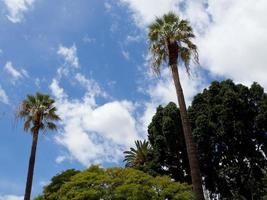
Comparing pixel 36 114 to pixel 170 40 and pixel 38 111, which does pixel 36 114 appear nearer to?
pixel 38 111

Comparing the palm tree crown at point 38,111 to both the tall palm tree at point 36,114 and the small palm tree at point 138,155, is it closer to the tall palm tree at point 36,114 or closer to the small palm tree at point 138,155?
the tall palm tree at point 36,114

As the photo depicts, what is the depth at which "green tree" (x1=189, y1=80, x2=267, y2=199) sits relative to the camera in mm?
40562

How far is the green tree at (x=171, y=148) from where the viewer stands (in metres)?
42.3

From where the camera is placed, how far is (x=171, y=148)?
139 ft

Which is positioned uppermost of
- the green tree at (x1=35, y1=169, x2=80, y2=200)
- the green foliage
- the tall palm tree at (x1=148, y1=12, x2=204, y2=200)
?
the tall palm tree at (x1=148, y1=12, x2=204, y2=200)

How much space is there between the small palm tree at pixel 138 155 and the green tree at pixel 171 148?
6.35 metres

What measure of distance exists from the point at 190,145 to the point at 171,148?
963 inches

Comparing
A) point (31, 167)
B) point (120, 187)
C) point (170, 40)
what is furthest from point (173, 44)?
point (31, 167)

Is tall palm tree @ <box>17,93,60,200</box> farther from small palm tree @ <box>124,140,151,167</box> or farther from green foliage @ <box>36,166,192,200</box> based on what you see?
small palm tree @ <box>124,140,151,167</box>

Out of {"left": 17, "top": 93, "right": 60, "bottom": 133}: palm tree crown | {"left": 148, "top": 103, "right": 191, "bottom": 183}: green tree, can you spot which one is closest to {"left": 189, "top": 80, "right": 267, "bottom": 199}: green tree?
{"left": 148, "top": 103, "right": 191, "bottom": 183}: green tree

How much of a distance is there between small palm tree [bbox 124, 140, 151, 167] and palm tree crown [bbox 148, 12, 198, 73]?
2850 centimetres

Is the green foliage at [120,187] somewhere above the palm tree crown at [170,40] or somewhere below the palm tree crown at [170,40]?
below

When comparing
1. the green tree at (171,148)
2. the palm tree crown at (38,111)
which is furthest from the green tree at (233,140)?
the palm tree crown at (38,111)

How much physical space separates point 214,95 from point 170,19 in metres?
21.5
